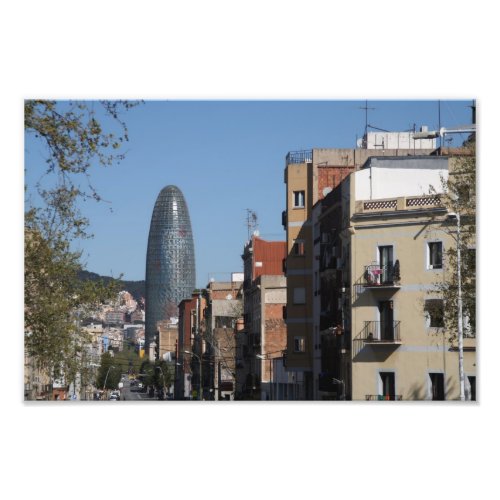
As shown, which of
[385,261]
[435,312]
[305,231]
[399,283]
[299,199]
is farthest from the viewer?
[305,231]

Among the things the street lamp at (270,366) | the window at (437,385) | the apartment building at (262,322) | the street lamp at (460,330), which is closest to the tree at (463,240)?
the street lamp at (460,330)

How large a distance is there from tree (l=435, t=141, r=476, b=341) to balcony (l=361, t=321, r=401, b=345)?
194cm

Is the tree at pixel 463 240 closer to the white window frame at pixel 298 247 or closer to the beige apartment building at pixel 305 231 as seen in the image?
the beige apartment building at pixel 305 231

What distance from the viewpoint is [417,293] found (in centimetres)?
2939

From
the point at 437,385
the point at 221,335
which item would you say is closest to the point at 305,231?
the point at 437,385

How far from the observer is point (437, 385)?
92.6 ft

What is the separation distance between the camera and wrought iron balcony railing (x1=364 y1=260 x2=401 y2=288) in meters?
30.4

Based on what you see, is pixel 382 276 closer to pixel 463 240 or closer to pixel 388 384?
pixel 388 384

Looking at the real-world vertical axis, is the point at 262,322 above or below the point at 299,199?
below

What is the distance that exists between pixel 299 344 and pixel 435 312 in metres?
13.7

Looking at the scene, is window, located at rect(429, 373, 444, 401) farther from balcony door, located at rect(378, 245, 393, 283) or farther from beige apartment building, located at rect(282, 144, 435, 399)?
beige apartment building, located at rect(282, 144, 435, 399)

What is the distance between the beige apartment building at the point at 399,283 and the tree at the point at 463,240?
23cm
